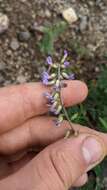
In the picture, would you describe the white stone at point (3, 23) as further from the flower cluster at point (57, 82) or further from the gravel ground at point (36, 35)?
the flower cluster at point (57, 82)

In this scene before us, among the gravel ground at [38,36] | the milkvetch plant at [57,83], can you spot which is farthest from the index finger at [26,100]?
the gravel ground at [38,36]

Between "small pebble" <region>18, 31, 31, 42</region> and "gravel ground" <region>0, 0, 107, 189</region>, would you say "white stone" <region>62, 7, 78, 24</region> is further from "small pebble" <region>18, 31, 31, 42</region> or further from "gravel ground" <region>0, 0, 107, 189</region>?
"small pebble" <region>18, 31, 31, 42</region>

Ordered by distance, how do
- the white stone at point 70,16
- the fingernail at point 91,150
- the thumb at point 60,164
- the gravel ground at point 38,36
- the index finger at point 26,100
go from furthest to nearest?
1. the white stone at point 70,16
2. the gravel ground at point 38,36
3. the index finger at point 26,100
4. the fingernail at point 91,150
5. the thumb at point 60,164

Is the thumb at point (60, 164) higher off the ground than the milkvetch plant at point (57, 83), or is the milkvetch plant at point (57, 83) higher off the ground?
the milkvetch plant at point (57, 83)

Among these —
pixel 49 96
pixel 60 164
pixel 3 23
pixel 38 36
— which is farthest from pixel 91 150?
pixel 3 23

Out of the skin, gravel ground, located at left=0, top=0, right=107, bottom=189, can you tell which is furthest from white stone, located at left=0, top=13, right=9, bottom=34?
the skin

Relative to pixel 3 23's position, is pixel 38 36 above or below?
below

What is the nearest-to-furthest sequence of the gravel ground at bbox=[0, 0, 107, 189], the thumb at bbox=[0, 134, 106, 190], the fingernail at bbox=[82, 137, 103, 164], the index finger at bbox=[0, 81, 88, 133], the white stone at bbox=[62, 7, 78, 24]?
1. the thumb at bbox=[0, 134, 106, 190]
2. the fingernail at bbox=[82, 137, 103, 164]
3. the index finger at bbox=[0, 81, 88, 133]
4. the gravel ground at bbox=[0, 0, 107, 189]
5. the white stone at bbox=[62, 7, 78, 24]

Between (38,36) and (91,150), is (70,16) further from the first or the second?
(91,150)
